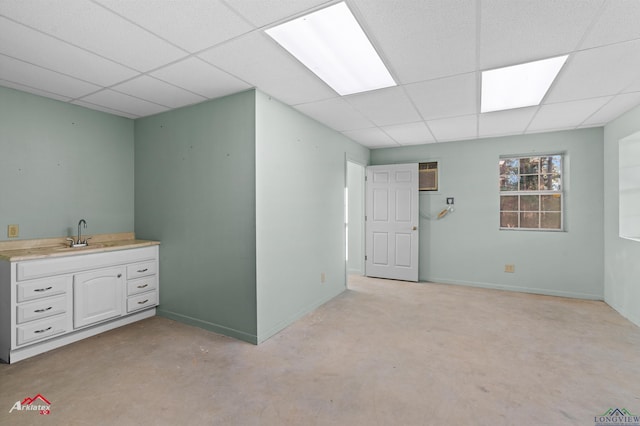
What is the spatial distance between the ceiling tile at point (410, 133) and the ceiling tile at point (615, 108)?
1.83 meters

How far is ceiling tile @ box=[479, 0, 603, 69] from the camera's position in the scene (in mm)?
1643

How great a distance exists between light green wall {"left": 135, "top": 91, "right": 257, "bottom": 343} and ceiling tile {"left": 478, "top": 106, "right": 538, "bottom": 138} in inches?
111

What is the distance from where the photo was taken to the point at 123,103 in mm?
3156

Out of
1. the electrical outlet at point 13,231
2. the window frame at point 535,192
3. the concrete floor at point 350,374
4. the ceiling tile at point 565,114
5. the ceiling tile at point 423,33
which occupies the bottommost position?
the concrete floor at point 350,374

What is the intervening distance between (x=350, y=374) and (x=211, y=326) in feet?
5.08

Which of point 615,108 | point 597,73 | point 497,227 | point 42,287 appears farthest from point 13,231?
point 615,108

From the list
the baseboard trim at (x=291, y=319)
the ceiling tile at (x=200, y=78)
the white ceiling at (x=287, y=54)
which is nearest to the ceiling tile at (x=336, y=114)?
the white ceiling at (x=287, y=54)

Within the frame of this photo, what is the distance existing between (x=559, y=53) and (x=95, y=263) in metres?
4.28

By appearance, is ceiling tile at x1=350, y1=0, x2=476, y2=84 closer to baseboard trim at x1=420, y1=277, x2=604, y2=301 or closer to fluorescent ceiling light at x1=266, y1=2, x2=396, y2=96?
fluorescent ceiling light at x1=266, y1=2, x2=396, y2=96

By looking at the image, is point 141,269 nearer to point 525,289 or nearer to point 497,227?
point 497,227

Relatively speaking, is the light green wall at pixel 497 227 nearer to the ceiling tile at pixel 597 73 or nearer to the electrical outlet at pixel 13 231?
the ceiling tile at pixel 597 73

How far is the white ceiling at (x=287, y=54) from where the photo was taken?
1670 mm

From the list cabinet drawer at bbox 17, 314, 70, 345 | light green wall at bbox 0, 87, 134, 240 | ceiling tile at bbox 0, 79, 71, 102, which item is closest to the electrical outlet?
light green wall at bbox 0, 87, 134, 240

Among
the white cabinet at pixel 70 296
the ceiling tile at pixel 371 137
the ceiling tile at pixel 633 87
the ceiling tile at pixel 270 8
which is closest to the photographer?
the ceiling tile at pixel 270 8
